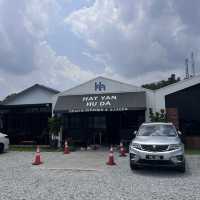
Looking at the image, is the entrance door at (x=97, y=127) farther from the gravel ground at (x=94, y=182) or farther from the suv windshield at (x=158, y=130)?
the suv windshield at (x=158, y=130)

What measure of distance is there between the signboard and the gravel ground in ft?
26.8

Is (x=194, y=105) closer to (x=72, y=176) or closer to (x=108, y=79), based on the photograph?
(x=108, y=79)

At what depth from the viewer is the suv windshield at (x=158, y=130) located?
44.7ft

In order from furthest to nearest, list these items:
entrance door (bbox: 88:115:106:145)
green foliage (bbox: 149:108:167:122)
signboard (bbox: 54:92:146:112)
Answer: entrance door (bbox: 88:115:106:145) < signboard (bbox: 54:92:146:112) < green foliage (bbox: 149:108:167:122)

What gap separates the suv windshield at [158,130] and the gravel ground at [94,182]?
4.79 feet

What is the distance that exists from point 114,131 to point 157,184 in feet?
52.0

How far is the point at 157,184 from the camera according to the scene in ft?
33.5

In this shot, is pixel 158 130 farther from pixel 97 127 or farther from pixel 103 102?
pixel 97 127

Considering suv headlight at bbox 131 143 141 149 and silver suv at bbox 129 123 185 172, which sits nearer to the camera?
silver suv at bbox 129 123 185 172

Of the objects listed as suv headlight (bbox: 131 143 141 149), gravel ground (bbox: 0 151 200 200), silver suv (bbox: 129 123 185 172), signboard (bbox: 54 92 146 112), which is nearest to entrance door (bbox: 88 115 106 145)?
signboard (bbox: 54 92 146 112)

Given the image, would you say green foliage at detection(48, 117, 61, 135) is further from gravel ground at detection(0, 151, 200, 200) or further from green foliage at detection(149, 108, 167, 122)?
gravel ground at detection(0, 151, 200, 200)

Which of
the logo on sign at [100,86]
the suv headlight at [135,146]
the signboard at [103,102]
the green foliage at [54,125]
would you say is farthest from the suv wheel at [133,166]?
the logo on sign at [100,86]

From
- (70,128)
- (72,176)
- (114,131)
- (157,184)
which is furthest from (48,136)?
(157,184)

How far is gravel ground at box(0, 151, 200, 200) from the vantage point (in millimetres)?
8789
